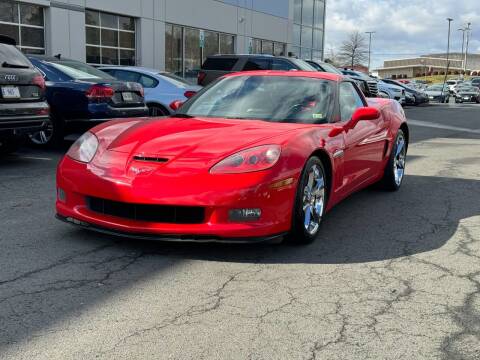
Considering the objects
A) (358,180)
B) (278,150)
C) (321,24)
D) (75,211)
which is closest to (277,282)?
(278,150)

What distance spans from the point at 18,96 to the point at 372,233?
4.86 m

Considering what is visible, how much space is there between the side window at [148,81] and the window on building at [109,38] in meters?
8.14

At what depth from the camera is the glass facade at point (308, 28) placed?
32750 mm

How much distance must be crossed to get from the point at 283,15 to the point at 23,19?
16.8m

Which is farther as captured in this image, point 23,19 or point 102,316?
point 23,19

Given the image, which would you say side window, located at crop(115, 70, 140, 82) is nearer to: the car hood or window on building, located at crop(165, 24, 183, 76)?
the car hood

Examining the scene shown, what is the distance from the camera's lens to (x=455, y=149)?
11258 millimetres

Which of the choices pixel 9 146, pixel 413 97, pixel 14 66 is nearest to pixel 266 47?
pixel 413 97

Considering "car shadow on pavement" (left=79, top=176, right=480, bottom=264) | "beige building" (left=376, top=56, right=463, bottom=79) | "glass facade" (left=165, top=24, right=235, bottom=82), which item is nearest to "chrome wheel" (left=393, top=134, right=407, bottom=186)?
"car shadow on pavement" (left=79, top=176, right=480, bottom=264)

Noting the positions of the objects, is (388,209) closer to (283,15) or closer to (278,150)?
(278,150)

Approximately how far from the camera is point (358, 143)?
539 centimetres

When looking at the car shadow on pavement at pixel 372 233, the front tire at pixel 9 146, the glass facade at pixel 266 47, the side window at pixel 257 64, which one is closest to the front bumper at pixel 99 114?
the front tire at pixel 9 146

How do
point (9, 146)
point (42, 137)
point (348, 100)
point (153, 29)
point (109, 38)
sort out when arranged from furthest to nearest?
point (153, 29) → point (109, 38) → point (42, 137) → point (9, 146) → point (348, 100)

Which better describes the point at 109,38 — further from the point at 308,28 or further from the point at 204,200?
the point at 204,200
